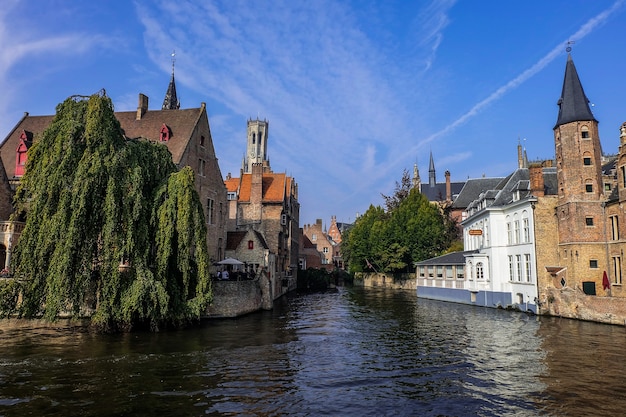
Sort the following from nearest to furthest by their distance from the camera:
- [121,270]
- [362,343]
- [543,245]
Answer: [362,343]
[121,270]
[543,245]

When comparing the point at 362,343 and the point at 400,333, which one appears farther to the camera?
the point at 400,333

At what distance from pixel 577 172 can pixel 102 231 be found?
94.0 feet

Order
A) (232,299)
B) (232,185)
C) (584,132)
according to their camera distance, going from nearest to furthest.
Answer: (232,299)
(584,132)
(232,185)

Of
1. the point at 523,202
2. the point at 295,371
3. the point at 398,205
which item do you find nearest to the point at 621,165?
the point at 523,202

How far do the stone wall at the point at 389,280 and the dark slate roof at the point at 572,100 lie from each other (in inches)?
1296

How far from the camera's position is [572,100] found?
29.2 metres

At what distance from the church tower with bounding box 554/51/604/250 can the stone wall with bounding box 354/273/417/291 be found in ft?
102

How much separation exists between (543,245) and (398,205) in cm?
3982

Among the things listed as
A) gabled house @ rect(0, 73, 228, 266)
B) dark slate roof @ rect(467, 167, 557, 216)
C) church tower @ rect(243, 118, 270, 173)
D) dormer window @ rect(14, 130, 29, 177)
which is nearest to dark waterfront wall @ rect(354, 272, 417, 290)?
dark slate roof @ rect(467, 167, 557, 216)

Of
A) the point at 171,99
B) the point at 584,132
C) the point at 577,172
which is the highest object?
the point at 171,99

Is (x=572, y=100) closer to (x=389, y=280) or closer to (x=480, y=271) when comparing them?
(x=480, y=271)

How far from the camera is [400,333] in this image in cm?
2228

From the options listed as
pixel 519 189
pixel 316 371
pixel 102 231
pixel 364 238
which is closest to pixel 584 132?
pixel 519 189

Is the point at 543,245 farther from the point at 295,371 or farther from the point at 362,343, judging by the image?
the point at 295,371
